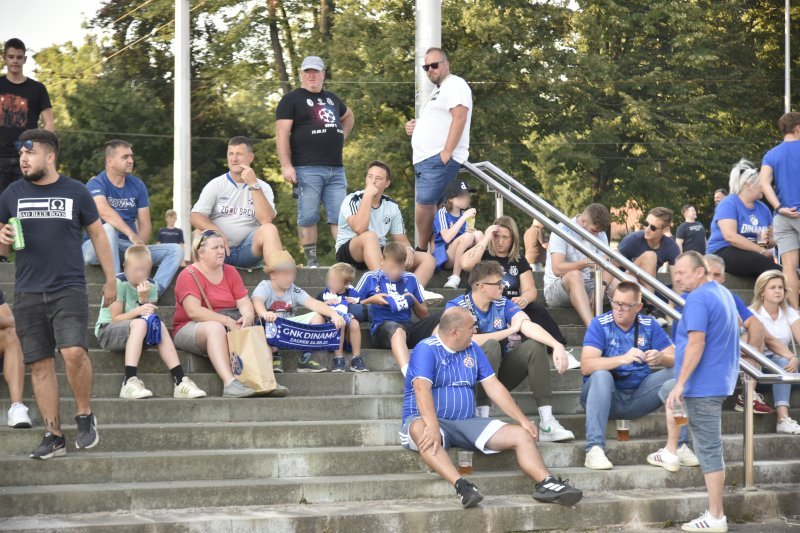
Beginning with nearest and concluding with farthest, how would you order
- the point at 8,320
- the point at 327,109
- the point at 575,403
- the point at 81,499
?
the point at 81,499 → the point at 8,320 → the point at 575,403 → the point at 327,109

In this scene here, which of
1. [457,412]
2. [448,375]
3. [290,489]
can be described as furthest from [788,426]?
[290,489]

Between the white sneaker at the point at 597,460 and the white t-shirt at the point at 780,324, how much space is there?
2.47 meters

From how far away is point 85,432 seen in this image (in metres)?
7.77

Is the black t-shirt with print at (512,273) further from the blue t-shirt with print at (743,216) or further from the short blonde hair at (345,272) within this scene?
the blue t-shirt with print at (743,216)

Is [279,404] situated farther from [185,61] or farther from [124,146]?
[185,61]

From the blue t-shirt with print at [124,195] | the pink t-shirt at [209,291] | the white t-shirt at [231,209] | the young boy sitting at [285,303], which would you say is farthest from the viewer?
the white t-shirt at [231,209]

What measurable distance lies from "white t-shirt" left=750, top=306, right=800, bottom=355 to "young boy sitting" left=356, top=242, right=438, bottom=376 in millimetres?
2957

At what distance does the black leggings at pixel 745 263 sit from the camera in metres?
11.7

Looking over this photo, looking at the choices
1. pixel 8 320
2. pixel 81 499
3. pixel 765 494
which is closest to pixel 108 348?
pixel 8 320

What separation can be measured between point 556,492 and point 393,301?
2.21 metres

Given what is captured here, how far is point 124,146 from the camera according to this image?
10.1 metres

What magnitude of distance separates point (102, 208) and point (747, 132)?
948 inches

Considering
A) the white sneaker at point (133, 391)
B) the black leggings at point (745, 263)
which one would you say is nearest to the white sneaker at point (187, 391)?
the white sneaker at point (133, 391)

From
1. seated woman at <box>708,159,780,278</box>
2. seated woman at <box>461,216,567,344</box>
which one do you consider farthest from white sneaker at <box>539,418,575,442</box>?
seated woman at <box>708,159,780,278</box>
